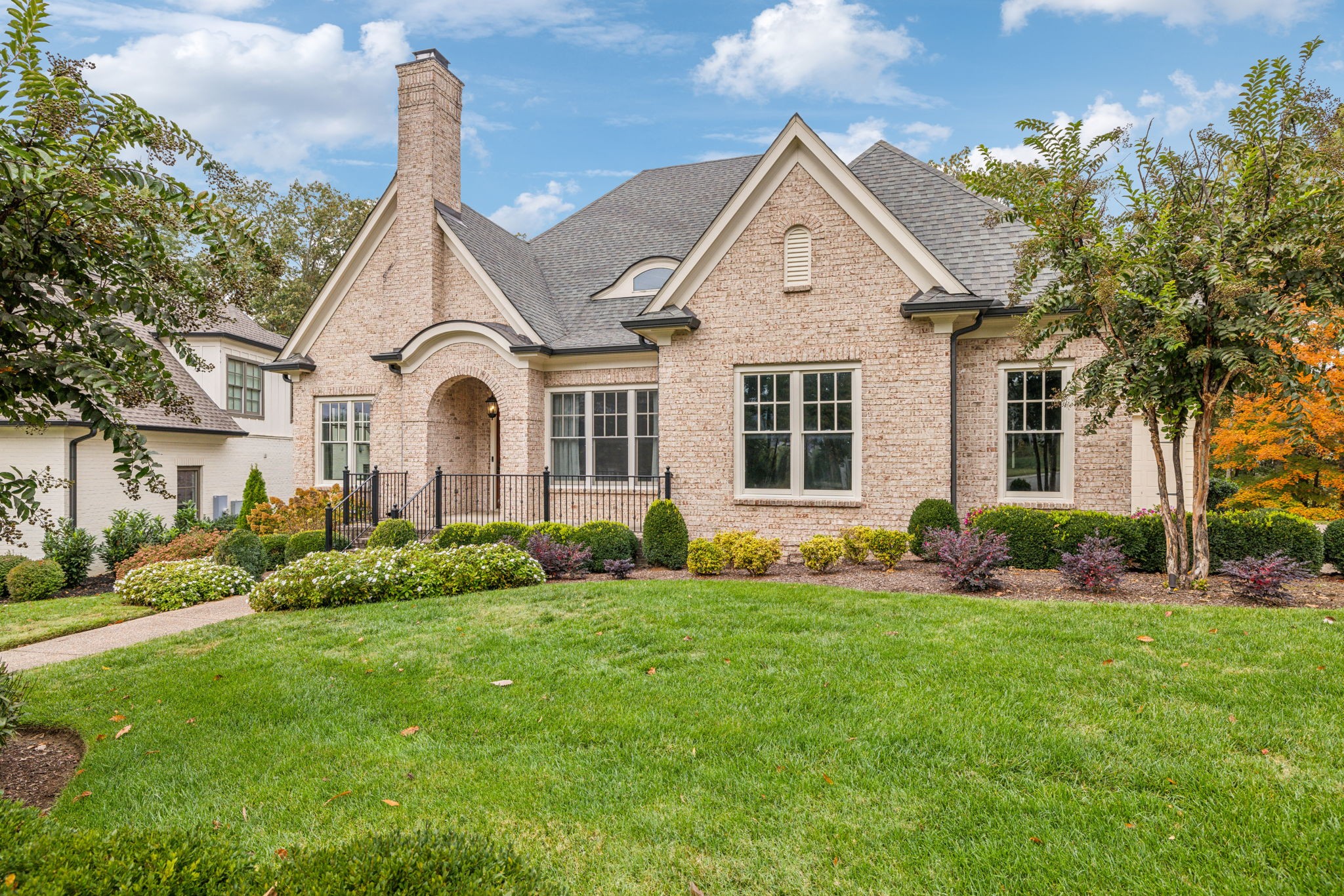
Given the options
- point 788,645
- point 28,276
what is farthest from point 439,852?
point 788,645

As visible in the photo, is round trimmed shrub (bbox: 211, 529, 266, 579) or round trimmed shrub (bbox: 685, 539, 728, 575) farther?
round trimmed shrub (bbox: 211, 529, 266, 579)

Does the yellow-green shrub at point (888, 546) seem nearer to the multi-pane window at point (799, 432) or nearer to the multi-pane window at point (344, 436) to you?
the multi-pane window at point (799, 432)

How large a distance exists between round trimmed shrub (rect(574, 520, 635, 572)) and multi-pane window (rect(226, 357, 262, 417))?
51.5 feet

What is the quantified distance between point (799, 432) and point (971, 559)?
14.3 feet

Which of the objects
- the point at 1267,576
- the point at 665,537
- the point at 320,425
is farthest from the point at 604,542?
the point at 320,425

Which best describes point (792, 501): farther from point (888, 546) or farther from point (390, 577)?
point (390, 577)

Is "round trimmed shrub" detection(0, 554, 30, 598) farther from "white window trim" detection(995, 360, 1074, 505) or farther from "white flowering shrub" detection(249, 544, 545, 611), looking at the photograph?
"white window trim" detection(995, 360, 1074, 505)

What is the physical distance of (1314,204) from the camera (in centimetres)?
675

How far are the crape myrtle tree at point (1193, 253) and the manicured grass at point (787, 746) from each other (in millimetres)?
2319

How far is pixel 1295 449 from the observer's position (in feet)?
41.8

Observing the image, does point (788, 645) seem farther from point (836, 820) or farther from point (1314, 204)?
point (1314, 204)

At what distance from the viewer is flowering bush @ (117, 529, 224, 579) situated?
1377 centimetres

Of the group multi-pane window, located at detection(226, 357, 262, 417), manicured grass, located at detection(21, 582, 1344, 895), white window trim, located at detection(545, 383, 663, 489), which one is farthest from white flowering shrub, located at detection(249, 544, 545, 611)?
multi-pane window, located at detection(226, 357, 262, 417)

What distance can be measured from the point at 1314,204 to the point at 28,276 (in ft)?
32.3
